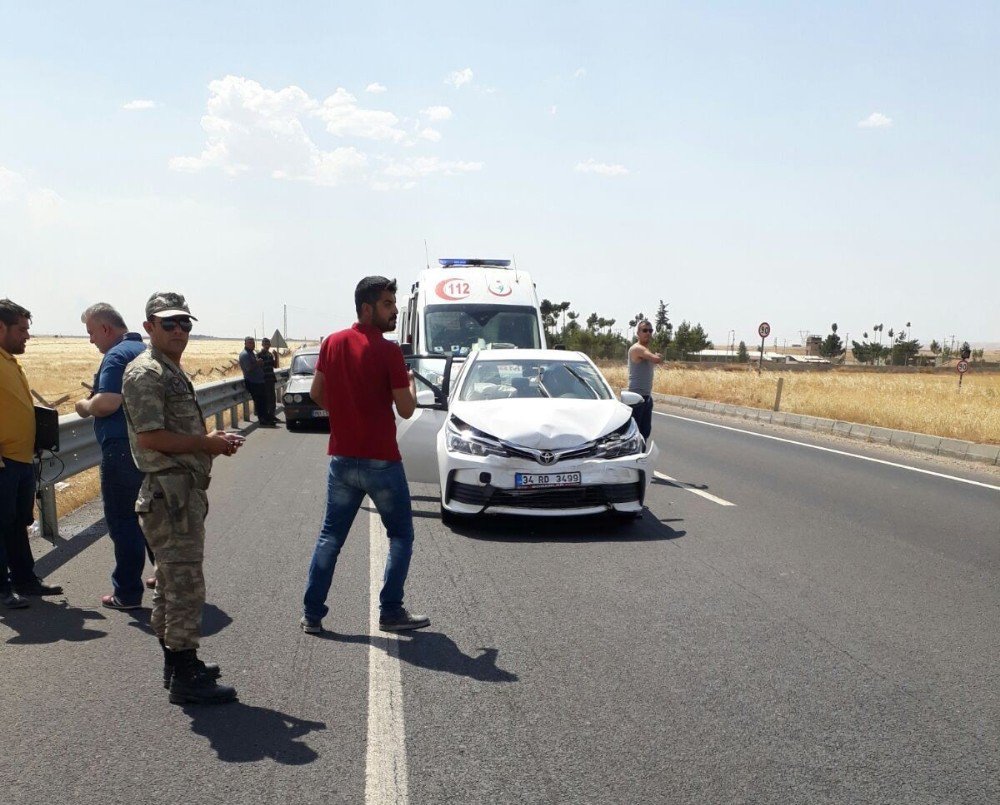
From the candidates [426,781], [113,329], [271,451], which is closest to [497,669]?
[426,781]

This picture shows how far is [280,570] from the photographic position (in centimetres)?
662

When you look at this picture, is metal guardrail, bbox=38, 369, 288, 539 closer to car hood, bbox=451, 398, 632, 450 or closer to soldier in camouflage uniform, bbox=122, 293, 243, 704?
car hood, bbox=451, 398, 632, 450

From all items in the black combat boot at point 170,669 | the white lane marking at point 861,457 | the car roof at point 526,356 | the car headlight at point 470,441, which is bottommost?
the white lane marking at point 861,457

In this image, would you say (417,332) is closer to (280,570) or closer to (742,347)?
(280,570)

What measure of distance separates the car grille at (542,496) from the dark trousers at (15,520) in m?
3.20

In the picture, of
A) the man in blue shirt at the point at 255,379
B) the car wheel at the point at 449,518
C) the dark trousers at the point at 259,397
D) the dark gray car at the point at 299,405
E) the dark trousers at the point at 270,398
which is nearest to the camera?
the car wheel at the point at 449,518

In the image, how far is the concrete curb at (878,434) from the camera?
599 inches

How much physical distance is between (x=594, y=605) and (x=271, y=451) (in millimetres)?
9637

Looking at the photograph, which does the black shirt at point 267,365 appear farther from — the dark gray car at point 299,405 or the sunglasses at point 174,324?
the sunglasses at point 174,324

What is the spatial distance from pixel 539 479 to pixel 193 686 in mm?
3937

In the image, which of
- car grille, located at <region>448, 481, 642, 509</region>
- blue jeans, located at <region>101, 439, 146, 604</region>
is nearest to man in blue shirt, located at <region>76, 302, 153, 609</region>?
blue jeans, located at <region>101, 439, 146, 604</region>

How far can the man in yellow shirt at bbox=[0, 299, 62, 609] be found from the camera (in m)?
5.73

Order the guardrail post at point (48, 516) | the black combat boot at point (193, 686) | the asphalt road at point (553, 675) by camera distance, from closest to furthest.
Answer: the asphalt road at point (553, 675), the black combat boot at point (193, 686), the guardrail post at point (48, 516)

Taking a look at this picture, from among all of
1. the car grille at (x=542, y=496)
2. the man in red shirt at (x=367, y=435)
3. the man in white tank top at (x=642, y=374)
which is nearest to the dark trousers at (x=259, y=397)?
the man in white tank top at (x=642, y=374)
